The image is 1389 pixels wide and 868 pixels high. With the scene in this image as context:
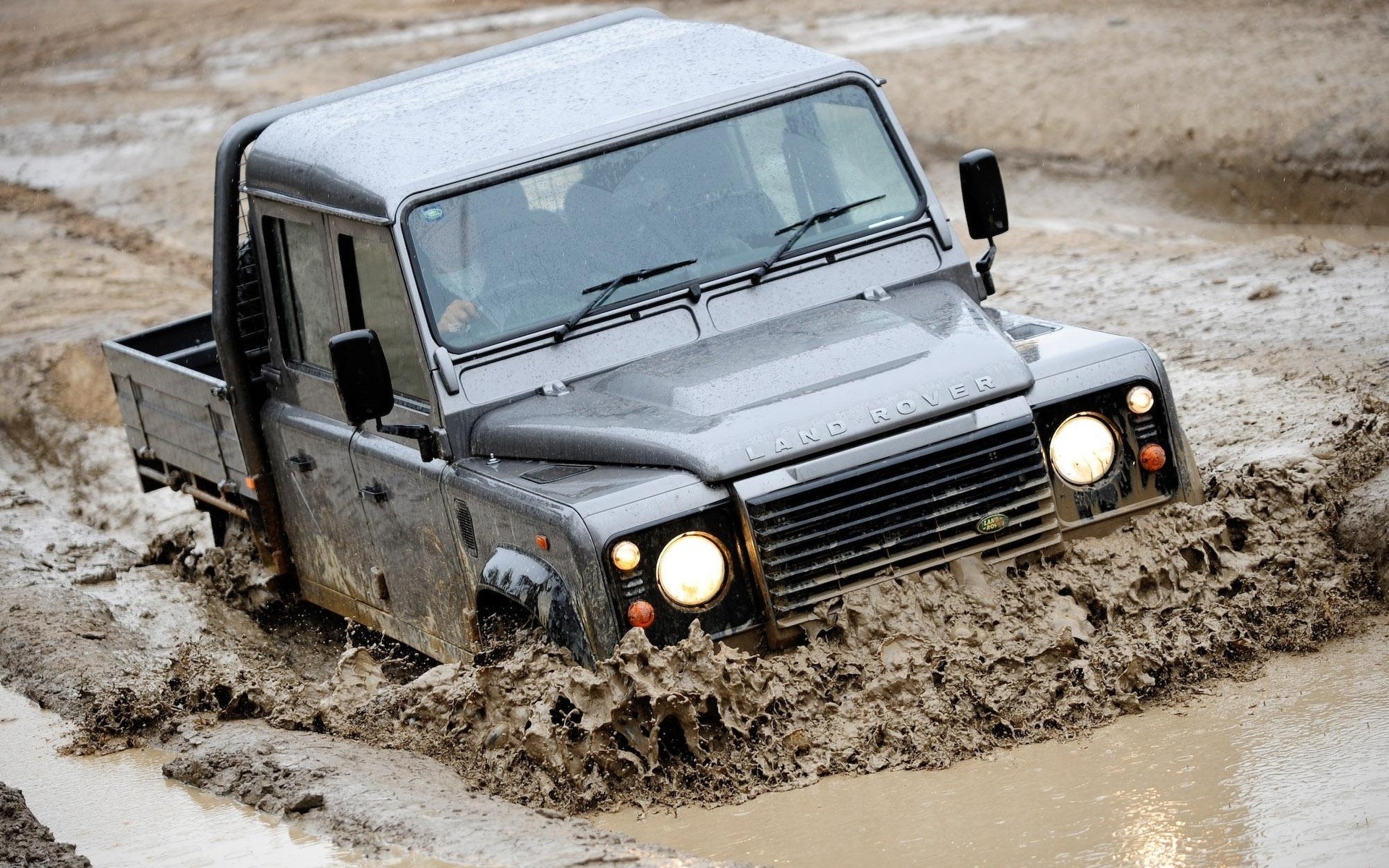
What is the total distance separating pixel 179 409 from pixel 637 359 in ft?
9.72

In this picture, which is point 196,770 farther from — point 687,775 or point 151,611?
point 151,611

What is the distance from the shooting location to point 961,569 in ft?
16.7

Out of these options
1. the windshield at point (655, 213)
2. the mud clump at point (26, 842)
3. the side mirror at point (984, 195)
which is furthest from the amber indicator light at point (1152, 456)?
the mud clump at point (26, 842)

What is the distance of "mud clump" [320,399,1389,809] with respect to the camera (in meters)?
4.87

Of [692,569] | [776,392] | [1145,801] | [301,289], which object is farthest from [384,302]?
[1145,801]

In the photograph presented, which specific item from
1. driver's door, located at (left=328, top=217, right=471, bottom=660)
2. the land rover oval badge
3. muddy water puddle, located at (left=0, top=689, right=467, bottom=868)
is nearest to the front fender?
driver's door, located at (left=328, top=217, right=471, bottom=660)

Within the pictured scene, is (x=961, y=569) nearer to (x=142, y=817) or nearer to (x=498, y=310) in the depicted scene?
(x=498, y=310)

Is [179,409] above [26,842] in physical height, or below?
above

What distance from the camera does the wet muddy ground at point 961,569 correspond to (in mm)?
4887

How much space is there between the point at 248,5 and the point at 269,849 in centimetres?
2523

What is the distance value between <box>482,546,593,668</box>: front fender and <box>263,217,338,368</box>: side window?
1384mm

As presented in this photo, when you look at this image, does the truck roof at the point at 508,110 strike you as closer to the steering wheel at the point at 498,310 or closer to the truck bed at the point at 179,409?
the steering wheel at the point at 498,310

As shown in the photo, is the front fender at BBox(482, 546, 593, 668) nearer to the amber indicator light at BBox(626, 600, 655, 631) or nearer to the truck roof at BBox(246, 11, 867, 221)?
the amber indicator light at BBox(626, 600, 655, 631)

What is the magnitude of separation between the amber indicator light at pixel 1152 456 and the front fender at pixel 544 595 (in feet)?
5.52
